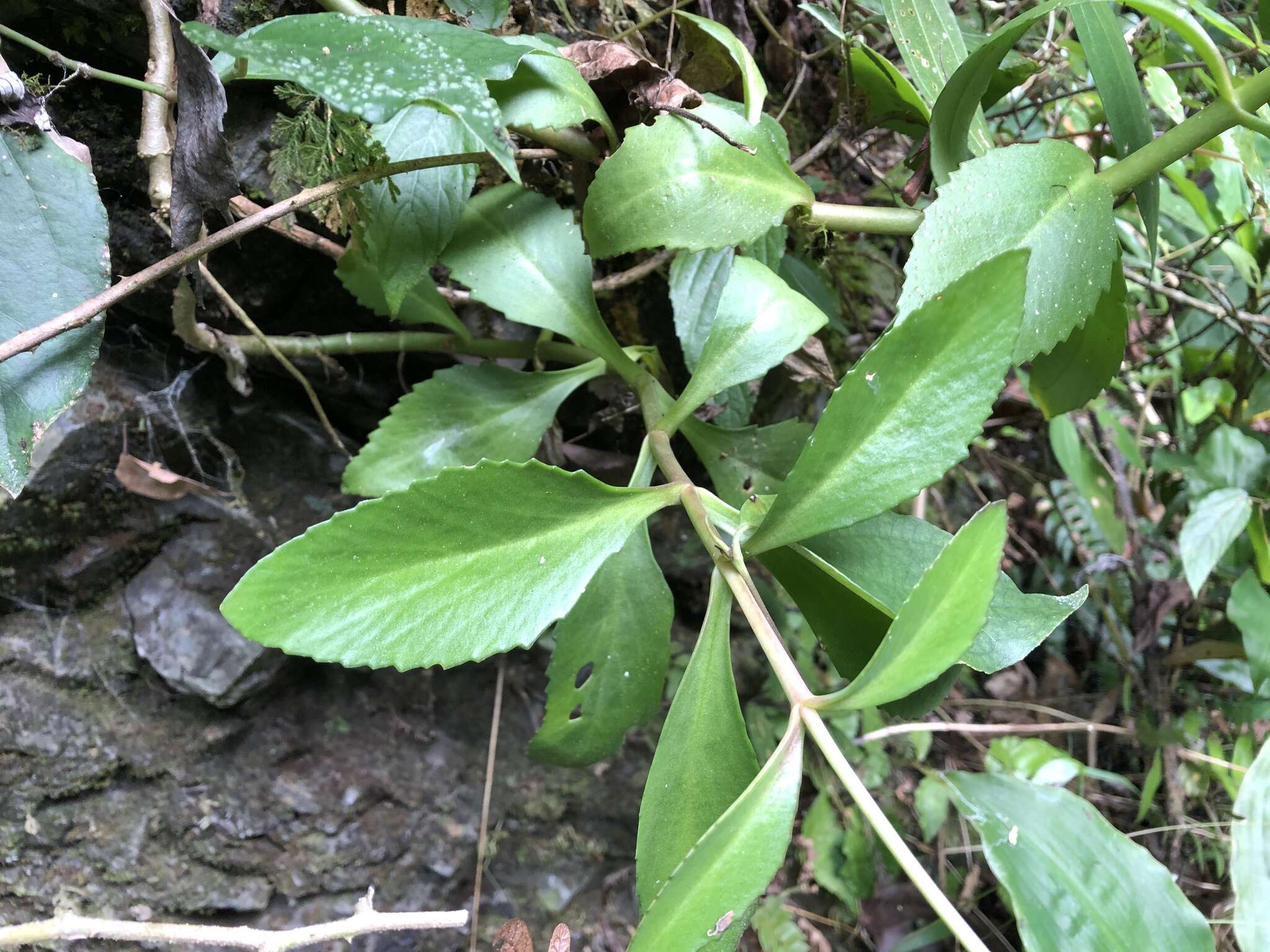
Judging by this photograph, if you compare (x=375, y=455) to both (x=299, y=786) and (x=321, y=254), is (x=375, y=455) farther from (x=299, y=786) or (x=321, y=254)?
(x=299, y=786)

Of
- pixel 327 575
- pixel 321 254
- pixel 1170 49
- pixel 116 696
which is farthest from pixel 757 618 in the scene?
pixel 1170 49

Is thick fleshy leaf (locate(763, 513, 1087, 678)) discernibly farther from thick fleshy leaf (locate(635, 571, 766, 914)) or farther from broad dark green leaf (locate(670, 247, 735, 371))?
broad dark green leaf (locate(670, 247, 735, 371))

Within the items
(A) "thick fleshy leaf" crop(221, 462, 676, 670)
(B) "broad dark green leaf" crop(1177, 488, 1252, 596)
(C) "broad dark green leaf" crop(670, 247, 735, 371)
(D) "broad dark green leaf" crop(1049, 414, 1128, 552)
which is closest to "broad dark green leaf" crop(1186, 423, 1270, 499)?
(B) "broad dark green leaf" crop(1177, 488, 1252, 596)

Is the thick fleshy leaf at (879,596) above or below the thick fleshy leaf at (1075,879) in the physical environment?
above

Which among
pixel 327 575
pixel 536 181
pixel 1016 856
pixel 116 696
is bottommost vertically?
pixel 116 696

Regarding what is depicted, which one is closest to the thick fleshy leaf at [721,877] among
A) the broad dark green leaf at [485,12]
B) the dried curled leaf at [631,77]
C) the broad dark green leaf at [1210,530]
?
the dried curled leaf at [631,77]

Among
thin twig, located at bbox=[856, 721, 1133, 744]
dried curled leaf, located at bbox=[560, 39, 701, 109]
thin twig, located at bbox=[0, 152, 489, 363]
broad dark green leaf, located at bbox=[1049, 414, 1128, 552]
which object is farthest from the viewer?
broad dark green leaf, located at bbox=[1049, 414, 1128, 552]

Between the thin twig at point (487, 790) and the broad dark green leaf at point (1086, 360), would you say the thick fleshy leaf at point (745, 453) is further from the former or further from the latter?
the thin twig at point (487, 790)
